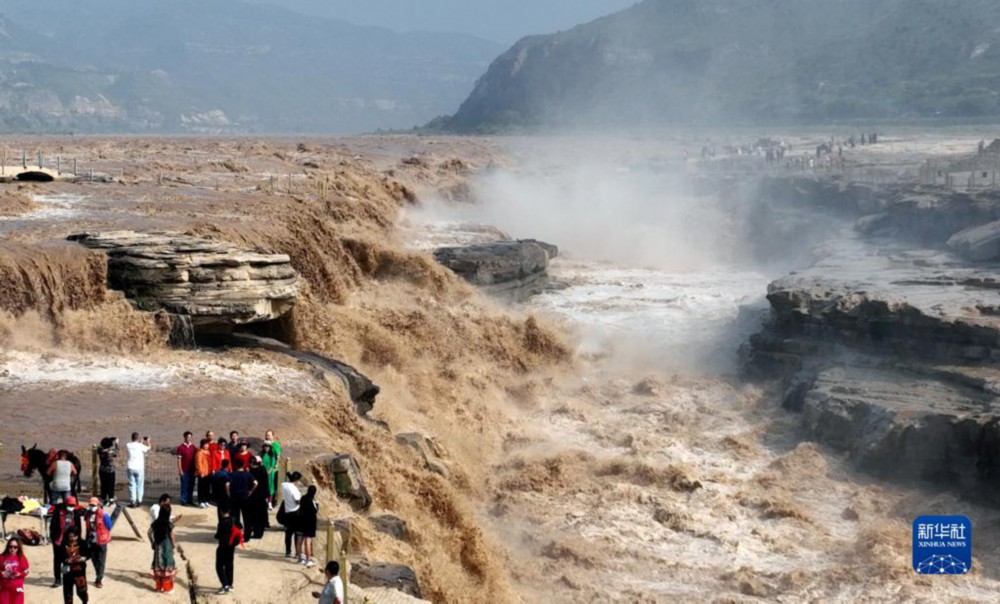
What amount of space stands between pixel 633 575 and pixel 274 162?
3822cm

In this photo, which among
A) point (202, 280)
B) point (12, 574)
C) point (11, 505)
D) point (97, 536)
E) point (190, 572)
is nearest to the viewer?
point (12, 574)

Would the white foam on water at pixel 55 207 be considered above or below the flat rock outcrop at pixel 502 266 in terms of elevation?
above

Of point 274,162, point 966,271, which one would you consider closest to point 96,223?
point 966,271

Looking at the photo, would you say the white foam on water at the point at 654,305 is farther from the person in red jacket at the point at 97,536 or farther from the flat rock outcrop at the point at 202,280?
the person in red jacket at the point at 97,536

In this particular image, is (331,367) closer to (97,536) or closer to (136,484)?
(136,484)

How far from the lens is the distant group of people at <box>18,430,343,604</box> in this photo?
11312 mm

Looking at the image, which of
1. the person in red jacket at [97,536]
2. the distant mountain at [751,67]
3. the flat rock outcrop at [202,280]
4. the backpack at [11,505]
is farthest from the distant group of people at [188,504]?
the distant mountain at [751,67]

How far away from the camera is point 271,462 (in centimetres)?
1448

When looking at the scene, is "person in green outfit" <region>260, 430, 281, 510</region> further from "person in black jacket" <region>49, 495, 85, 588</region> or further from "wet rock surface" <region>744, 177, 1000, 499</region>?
"wet rock surface" <region>744, 177, 1000, 499</region>

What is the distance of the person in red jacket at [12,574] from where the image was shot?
10.9 m

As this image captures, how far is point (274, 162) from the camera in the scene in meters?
53.6

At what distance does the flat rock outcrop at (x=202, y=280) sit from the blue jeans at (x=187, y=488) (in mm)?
6813

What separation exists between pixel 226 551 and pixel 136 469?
8.62 feet

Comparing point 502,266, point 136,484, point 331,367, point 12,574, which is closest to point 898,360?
point 331,367
